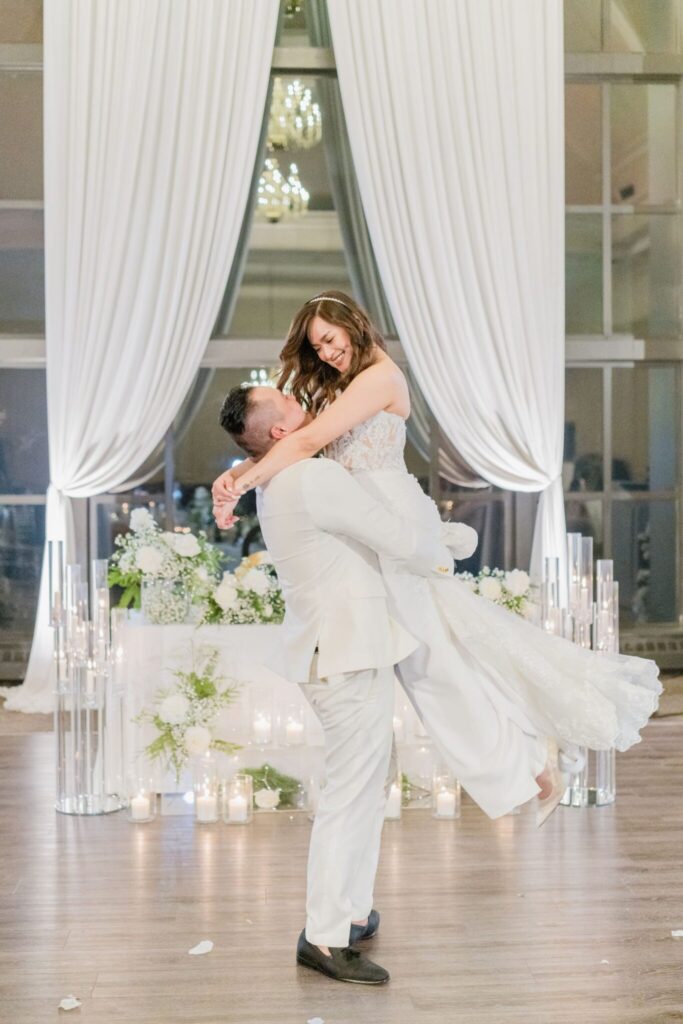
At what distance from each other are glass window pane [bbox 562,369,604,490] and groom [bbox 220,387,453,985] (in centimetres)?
457

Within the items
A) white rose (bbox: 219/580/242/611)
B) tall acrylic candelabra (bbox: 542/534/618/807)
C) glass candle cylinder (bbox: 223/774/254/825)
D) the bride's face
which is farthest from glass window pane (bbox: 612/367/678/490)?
the bride's face

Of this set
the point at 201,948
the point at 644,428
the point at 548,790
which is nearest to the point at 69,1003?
the point at 201,948

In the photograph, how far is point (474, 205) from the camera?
697 centimetres

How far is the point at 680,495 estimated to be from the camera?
756 cm

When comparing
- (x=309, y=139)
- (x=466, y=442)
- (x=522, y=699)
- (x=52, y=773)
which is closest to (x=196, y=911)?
(x=522, y=699)

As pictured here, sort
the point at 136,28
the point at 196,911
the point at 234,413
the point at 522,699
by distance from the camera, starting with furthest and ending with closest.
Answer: the point at 136,28 < the point at 196,911 < the point at 522,699 < the point at 234,413

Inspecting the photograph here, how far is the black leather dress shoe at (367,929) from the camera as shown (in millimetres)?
3125

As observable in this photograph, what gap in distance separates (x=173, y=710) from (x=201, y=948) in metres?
1.20

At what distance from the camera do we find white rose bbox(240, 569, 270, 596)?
4566mm

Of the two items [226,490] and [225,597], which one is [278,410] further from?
[225,597]

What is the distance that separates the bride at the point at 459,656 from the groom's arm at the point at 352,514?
140 millimetres

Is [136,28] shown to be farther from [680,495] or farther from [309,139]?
[680,495]

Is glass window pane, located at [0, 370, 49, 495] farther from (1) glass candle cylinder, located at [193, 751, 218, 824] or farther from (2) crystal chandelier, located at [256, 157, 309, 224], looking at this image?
(1) glass candle cylinder, located at [193, 751, 218, 824]

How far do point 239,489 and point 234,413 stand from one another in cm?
18
